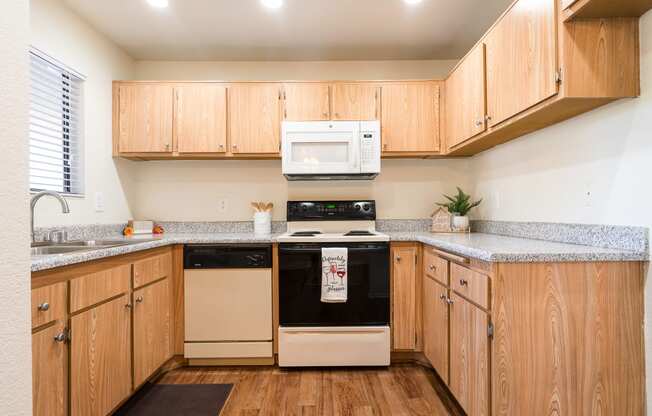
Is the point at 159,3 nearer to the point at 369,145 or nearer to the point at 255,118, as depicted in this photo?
the point at 255,118

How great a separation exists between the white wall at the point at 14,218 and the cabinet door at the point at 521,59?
1.72m

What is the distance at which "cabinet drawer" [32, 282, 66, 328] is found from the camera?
1266mm

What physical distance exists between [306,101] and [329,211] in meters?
0.92

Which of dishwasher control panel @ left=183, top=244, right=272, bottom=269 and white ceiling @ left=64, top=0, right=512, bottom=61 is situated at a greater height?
white ceiling @ left=64, top=0, right=512, bottom=61

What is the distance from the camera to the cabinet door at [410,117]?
2791 millimetres

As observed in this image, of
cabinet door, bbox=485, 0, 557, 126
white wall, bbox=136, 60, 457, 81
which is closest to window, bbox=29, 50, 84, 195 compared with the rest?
white wall, bbox=136, 60, 457, 81

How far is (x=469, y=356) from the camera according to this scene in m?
1.65

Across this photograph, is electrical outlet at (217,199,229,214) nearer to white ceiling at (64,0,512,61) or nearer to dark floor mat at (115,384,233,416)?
white ceiling at (64,0,512,61)

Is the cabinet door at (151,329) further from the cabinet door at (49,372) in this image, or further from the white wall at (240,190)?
the white wall at (240,190)

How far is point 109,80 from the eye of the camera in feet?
8.89

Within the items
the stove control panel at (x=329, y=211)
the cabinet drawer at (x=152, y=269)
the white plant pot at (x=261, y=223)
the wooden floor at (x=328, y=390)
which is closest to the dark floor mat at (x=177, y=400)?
the wooden floor at (x=328, y=390)

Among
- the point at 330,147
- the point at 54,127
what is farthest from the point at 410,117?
the point at 54,127

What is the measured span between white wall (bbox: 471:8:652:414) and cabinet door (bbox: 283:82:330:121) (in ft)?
4.55

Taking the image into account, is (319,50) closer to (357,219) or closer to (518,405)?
(357,219)
